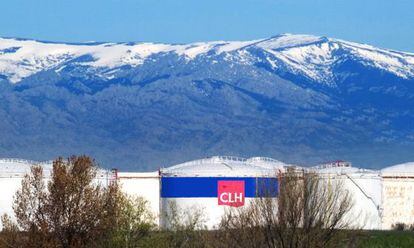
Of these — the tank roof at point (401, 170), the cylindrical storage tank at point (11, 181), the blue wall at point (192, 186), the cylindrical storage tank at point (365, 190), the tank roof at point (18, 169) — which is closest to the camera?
the cylindrical storage tank at point (11, 181)

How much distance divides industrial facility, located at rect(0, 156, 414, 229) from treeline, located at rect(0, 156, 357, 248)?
18.0 metres

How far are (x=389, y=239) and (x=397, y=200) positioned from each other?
13.4 meters

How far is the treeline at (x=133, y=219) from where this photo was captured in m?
52.7

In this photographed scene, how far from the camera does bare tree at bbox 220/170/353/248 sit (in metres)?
52.4

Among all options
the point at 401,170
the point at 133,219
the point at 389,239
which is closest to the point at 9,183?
the point at 389,239

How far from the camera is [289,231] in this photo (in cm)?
5231

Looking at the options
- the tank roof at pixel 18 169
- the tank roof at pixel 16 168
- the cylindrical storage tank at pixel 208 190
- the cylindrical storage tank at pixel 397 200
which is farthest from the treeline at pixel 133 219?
the cylindrical storage tank at pixel 397 200

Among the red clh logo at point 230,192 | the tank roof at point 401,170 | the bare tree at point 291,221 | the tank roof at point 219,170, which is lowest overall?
the bare tree at point 291,221

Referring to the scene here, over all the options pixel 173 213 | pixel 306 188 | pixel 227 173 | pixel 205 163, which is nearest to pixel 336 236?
pixel 306 188

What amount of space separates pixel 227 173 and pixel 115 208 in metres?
26.6

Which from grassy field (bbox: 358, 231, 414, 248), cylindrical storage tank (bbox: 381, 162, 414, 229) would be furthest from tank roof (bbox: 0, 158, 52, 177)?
cylindrical storage tank (bbox: 381, 162, 414, 229)

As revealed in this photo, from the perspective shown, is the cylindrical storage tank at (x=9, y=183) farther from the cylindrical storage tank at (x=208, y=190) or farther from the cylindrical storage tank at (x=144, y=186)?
the cylindrical storage tank at (x=208, y=190)

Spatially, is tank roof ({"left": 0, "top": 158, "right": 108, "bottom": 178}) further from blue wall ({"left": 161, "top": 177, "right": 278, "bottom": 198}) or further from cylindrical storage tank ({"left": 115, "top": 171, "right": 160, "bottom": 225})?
blue wall ({"left": 161, "top": 177, "right": 278, "bottom": 198})

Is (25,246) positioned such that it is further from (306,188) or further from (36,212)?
(306,188)
